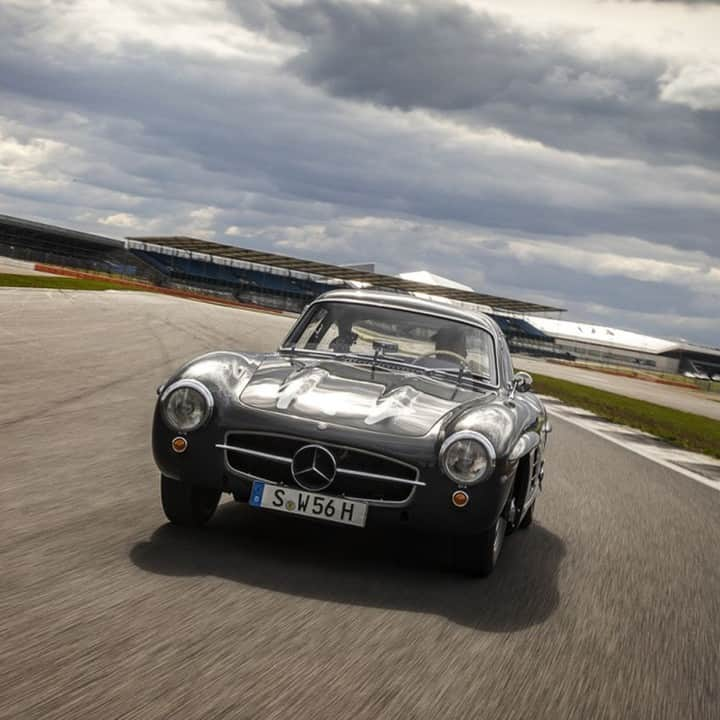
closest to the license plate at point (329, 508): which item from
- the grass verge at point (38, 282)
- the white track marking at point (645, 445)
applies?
the white track marking at point (645, 445)

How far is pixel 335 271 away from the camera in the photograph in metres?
85.6

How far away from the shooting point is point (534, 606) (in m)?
4.50

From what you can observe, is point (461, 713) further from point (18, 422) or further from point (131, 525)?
point (18, 422)

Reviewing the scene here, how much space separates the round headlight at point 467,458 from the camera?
4523 mm

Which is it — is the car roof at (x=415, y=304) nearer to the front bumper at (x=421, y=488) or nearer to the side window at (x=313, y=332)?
the side window at (x=313, y=332)

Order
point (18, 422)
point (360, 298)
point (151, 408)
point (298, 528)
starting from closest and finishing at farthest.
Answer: point (298, 528)
point (360, 298)
point (18, 422)
point (151, 408)

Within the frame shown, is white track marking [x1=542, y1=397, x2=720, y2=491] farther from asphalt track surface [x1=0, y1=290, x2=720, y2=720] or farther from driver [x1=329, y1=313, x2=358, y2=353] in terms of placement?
driver [x1=329, y1=313, x2=358, y2=353]

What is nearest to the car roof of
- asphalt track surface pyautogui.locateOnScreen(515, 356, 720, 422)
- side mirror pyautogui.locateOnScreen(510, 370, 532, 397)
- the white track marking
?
side mirror pyautogui.locateOnScreen(510, 370, 532, 397)

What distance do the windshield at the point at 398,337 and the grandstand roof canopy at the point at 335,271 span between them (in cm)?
7444

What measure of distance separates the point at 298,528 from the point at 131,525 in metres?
0.85

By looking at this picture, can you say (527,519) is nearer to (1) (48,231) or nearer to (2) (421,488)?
(2) (421,488)

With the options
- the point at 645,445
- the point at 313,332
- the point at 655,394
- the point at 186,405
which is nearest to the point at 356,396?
the point at 186,405

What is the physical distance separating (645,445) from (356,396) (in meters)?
9.52

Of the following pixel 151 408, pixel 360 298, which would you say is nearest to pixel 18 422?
pixel 151 408
